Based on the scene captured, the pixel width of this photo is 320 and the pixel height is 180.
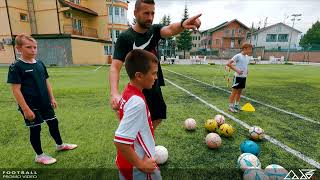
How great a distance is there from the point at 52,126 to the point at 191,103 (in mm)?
5243

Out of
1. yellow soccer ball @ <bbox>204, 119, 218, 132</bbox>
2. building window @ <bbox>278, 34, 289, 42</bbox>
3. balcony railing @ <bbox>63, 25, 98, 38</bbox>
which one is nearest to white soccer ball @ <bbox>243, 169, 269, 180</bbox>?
yellow soccer ball @ <bbox>204, 119, 218, 132</bbox>

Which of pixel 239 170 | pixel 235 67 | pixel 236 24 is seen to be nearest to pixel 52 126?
pixel 239 170

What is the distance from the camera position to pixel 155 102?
332 cm

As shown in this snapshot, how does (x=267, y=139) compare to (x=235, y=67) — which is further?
(x=235, y=67)

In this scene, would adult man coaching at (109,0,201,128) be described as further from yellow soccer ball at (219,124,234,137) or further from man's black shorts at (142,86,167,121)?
yellow soccer ball at (219,124,234,137)

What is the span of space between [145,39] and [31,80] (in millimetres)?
2132

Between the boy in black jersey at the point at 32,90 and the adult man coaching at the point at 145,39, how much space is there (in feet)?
5.29

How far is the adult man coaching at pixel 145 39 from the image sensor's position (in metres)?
2.84

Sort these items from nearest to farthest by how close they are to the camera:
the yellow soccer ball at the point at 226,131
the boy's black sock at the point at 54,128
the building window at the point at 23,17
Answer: the boy's black sock at the point at 54,128
the yellow soccer ball at the point at 226,131
the building window at the point at 23,17

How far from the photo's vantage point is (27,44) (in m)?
3.60

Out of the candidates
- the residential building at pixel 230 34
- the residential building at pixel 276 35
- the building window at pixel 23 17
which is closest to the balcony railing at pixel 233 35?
the residential building at pixel 230 34

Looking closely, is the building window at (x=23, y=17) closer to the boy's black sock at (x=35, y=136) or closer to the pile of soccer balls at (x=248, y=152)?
the boy's black sock at (x=35, y=136)

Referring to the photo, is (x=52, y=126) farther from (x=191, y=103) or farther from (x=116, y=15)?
(x=116, y=15)

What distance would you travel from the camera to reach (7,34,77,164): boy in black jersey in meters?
3.58
